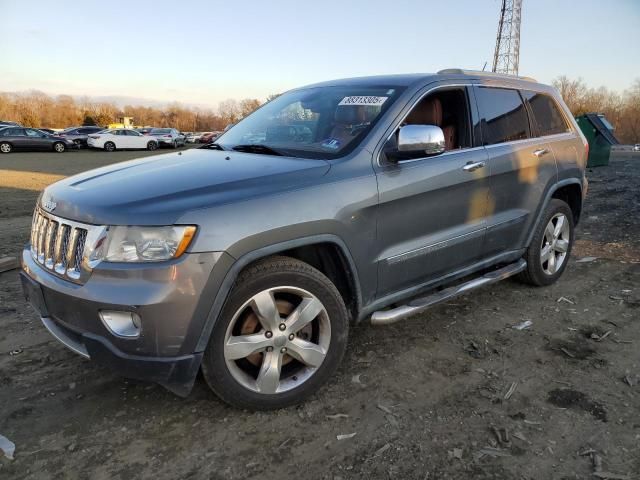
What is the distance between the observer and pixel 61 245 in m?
2.54

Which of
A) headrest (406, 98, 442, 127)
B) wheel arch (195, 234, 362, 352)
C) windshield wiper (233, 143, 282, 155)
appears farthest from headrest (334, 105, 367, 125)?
wheel arch (195, 234, 362, 352)

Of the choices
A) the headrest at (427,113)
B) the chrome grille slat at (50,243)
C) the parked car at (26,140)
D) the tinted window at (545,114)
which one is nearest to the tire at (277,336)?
the chrome grille slat at (50,243)

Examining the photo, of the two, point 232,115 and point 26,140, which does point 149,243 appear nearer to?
point 26,140

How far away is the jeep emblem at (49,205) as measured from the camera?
267cm

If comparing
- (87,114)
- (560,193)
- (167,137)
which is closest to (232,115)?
(87,114)

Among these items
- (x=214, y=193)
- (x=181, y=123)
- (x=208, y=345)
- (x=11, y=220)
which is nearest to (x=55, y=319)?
(x=208, y=345)

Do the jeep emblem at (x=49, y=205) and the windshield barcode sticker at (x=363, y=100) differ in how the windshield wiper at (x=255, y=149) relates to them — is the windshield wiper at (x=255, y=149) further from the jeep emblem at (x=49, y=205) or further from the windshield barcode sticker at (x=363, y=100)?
the jeep emblem at (x=49, y=205)

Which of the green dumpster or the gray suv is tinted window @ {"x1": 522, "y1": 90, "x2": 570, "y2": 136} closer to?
the gray suv

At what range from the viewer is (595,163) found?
17.3 m

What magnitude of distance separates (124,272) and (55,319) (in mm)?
656

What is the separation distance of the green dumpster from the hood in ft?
56.6

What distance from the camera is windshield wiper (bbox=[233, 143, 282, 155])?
3.22 meters

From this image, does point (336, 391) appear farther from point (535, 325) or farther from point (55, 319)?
point (535, 325)

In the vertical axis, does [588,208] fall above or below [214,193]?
below
